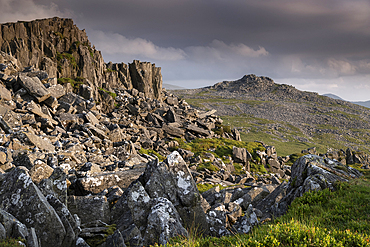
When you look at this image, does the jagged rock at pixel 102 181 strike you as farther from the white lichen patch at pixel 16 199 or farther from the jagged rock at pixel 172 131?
the jagged rock at pixel 172 131

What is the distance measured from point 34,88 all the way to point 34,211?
111 feet

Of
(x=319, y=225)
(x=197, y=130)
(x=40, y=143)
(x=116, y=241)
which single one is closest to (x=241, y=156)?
(x=197, y=130)

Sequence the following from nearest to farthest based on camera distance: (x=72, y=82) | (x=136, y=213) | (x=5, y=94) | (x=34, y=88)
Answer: (x=136, y=213) → (x=5, y=94) → (x=34, y=88) → (x=72, y=82)

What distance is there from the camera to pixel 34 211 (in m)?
8.94

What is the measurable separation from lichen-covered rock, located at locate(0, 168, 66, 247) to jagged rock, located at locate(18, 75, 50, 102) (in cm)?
3126

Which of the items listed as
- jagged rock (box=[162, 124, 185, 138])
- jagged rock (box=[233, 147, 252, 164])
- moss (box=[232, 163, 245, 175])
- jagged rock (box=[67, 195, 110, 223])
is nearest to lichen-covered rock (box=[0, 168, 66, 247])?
jagged rock (box=[67, 195, 110, 223])

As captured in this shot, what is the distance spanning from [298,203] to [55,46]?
6085cm

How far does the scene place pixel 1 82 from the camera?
110 ft

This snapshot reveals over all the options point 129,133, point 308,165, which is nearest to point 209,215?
point 308,165

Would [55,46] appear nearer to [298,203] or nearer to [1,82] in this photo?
[1,82]

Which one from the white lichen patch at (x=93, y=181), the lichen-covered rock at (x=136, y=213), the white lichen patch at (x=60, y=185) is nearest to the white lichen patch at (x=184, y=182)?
the lichen-covered rock at (x=136, y=213)

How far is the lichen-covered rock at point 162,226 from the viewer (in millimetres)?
9248

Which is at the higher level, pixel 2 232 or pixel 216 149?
pixel 2 232

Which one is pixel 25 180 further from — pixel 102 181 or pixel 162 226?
pixel 102 181
